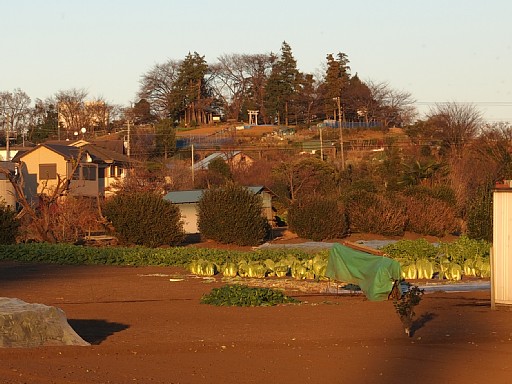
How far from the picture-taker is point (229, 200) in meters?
40.8

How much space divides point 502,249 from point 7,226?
24.9 meters

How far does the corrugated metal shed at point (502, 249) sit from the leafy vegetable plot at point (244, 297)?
4.35m

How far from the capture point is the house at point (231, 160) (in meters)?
73.8

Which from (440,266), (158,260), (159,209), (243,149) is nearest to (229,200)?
(159,209)

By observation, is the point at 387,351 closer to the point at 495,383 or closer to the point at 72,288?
the point at 495,383

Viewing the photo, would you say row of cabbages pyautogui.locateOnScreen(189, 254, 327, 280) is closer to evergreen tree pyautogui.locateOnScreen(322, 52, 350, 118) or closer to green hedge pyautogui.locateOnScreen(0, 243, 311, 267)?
green hedge pyautogui.locateOnScreen(0, 243, 311, 267)

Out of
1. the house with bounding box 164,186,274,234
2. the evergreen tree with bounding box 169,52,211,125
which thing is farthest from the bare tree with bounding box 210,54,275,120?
the house with bounding box 164,186,274,234

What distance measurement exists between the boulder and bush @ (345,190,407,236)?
3211 cm

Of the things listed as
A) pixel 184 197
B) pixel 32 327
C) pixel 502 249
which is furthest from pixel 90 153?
pixel 32 327

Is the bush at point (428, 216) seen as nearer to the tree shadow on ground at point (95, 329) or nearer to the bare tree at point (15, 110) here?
the tree shadow on ground at point (95, 329)

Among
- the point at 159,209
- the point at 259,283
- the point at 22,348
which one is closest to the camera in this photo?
the point at 22,348

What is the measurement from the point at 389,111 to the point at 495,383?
94.1 m

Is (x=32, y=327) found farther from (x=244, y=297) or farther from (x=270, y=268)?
(x=270, y=268)

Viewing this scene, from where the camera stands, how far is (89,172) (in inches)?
2670
